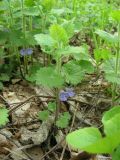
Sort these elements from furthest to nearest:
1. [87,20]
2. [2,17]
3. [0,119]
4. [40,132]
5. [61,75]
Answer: [87,20] < [2,17] < [40,132] < [61,75] < [0,119]

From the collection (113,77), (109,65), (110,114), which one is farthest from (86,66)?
(110,114)

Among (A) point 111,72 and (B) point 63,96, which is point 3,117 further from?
(A) point 111,72

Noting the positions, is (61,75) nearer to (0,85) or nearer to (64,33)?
(64,33)

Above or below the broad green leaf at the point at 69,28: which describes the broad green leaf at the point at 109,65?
below

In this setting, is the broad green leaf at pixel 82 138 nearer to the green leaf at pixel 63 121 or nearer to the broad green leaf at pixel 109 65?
the green leaf at pixel 63 121

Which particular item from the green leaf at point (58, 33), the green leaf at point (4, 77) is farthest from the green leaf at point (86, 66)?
the green leaf at point (4, 77)

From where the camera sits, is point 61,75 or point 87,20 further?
point 87,20

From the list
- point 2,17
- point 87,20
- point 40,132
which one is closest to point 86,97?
point 40,132
